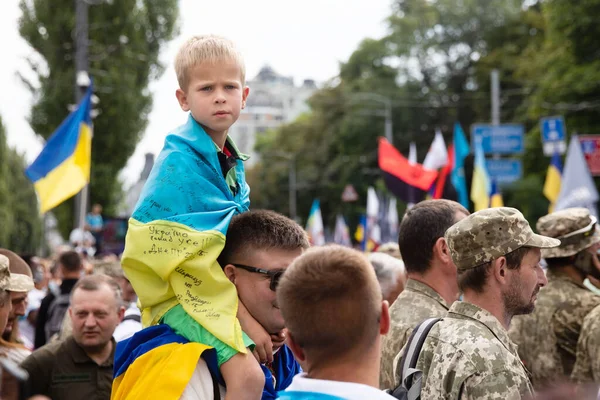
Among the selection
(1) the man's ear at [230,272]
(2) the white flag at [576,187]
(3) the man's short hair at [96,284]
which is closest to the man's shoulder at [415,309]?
(1) the man's ear at [230,272]

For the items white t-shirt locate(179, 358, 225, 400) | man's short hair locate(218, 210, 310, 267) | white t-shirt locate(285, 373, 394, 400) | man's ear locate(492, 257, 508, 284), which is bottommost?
white t-shirt locate(179, 358, 225, 400)

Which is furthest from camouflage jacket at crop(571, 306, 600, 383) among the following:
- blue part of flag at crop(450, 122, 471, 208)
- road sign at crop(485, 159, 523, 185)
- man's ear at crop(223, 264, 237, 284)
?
road sign at crop(485, 159, 523, 185)

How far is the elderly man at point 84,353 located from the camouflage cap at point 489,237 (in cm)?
281

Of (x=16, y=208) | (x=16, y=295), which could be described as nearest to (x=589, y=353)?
(x=16, y=295)

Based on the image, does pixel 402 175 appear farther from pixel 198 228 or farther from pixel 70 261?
pixel 198 228

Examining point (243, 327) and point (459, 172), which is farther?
point (459, 172)

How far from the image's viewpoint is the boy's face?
3541 millimetres

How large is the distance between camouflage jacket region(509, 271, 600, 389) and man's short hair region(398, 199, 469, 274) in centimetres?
159

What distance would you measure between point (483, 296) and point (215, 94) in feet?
4.73

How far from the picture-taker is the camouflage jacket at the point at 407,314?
4.88 metres

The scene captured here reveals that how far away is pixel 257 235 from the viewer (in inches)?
132

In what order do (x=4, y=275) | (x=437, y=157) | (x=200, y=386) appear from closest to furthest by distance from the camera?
1. (x=200, y=386)
2. (x=4, y=275)
3. (x=437, y=157)

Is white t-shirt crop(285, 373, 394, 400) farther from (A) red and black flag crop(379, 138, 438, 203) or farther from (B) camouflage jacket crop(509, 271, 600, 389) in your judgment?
(A) red and black flag crop(379, 138, 438, 203)

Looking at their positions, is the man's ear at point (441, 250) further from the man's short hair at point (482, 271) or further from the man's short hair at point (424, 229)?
the man's short hair at point (482, 271)
